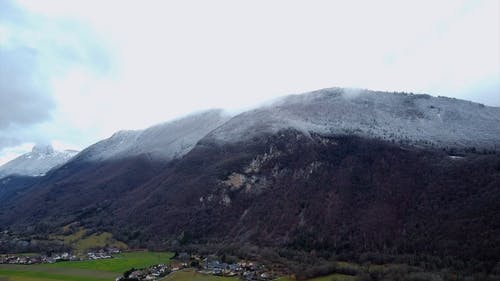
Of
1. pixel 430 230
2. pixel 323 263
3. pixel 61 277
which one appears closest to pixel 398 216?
pixel 430 230

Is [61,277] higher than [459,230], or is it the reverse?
[459,230]

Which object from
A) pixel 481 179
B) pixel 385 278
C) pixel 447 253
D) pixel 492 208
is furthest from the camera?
pixel 481 179

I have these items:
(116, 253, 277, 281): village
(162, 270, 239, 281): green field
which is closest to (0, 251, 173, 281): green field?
(116, 253, 277, 281): village

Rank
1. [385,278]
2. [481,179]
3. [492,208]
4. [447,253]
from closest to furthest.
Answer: [385,278], [447,253], [492,208], [481,179]

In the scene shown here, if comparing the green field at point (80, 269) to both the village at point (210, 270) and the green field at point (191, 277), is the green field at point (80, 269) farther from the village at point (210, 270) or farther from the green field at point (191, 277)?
the green field at point (191, 277)

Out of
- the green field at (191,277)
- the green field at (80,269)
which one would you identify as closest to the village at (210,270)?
the green field at (191,277)

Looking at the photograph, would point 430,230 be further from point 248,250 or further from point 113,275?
point 113,275
